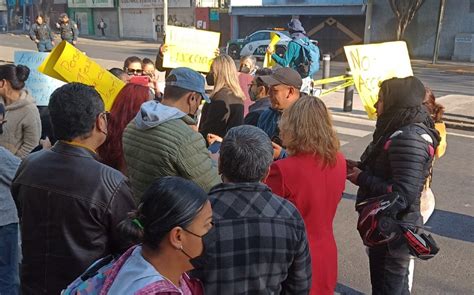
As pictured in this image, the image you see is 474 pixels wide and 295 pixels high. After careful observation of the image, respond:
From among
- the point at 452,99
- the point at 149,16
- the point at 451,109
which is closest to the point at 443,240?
the point at 451,109

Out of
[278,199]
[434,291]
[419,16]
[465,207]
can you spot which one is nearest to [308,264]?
[278,199]

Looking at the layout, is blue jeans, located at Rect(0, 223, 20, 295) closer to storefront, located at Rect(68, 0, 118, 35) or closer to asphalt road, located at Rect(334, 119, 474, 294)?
asphalt road, located at Rect(334, 119, 474, 294)

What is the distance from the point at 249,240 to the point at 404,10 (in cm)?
2590

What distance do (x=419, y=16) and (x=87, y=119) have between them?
90.4ft

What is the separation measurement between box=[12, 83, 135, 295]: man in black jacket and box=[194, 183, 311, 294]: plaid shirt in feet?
1.37

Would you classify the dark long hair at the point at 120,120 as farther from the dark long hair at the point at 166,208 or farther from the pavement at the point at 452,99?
the pavement at the point at 452,99

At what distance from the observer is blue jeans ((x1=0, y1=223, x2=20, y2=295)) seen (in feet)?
10.8

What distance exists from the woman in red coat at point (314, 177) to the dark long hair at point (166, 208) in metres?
1.04

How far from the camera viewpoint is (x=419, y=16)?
2666 cm

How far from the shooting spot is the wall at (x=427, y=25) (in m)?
25.3

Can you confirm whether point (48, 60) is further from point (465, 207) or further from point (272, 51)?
point (465, 207)

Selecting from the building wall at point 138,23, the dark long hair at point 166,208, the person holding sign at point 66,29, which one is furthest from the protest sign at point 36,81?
the building wall at point 138,23

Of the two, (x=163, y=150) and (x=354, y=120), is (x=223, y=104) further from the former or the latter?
(x=354, y=120)

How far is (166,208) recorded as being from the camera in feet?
5.16
